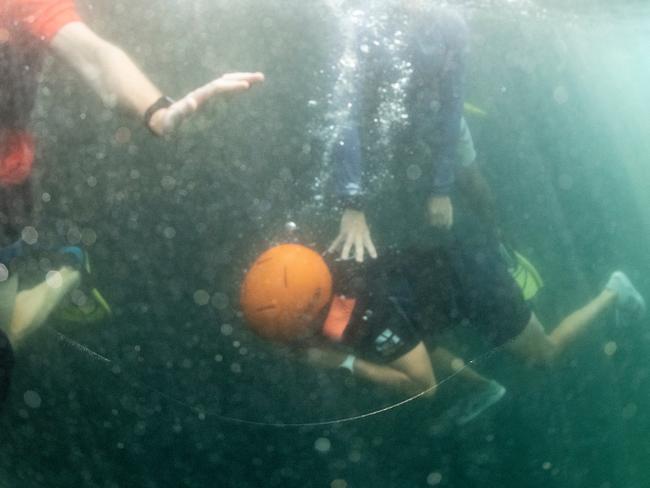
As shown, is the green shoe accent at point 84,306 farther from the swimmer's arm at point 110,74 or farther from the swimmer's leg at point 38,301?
the swimmer's arm at point 110,74

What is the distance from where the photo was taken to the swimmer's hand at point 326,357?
482 cm

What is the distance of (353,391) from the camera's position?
7.68 meters

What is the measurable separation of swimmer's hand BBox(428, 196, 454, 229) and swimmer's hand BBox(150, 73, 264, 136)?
2.65 metres

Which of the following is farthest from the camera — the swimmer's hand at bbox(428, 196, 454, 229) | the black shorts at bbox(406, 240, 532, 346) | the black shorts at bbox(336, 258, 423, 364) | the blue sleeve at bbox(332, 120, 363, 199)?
the black shorts at bbox(406, 240, 532, 346)

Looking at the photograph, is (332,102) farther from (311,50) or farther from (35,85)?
(35,85)

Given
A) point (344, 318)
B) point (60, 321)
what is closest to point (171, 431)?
point (60, 321)

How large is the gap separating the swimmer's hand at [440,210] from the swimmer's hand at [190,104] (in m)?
2.65

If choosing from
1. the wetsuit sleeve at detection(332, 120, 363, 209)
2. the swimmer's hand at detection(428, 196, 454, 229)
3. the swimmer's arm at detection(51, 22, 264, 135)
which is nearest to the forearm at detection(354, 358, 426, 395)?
the swimmer's hand at detection(428, 196, 454, 229)

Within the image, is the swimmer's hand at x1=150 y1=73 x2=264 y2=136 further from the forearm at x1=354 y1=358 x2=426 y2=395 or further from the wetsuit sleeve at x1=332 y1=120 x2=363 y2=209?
the forearm at x1=354 y1=358 x2=426 y2=395

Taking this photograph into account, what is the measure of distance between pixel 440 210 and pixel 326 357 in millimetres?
1658

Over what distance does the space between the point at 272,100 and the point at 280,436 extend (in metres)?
4.46

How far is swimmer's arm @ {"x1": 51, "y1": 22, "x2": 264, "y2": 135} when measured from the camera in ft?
8.30

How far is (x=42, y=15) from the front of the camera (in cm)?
261

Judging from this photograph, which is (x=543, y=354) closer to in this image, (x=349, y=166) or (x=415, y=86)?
(x=415, y=86)
